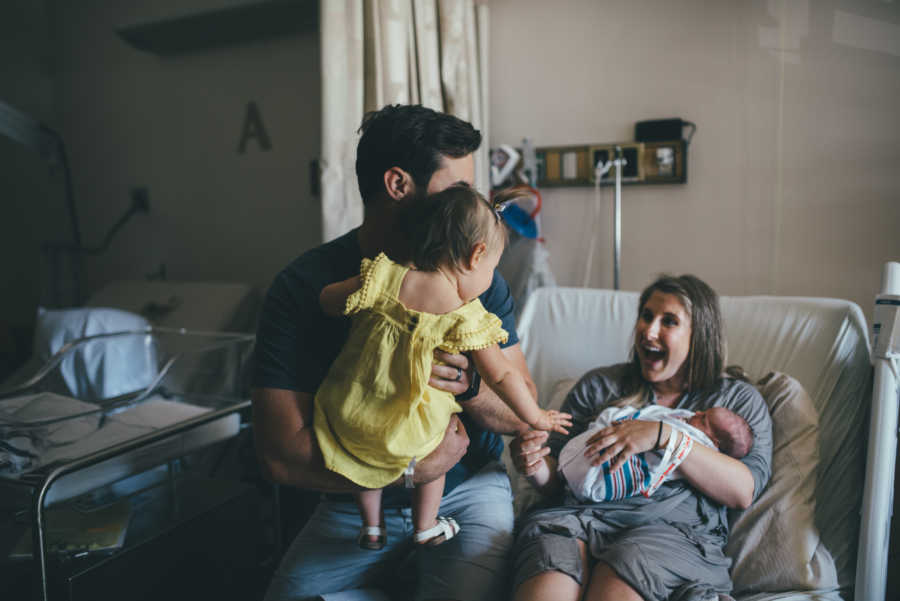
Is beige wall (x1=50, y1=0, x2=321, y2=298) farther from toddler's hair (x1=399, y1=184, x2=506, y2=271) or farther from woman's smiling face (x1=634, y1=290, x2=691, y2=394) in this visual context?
toddler's hair (x1=399, y1=184, x2=506, y2=271)

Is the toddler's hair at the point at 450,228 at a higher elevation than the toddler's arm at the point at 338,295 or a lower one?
higher

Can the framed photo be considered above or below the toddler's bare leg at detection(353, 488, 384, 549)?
above

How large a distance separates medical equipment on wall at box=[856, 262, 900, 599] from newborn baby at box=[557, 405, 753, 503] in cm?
25

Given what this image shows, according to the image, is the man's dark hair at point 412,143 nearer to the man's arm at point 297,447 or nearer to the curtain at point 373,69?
the man's arm at point 297,447

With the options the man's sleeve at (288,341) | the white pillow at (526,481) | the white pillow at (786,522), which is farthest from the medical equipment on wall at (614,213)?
the man's sleeve at (288,341)

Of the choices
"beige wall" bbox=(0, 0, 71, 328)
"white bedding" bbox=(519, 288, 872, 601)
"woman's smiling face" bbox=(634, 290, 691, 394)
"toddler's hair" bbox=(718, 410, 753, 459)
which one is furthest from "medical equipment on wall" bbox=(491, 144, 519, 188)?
"beige wall" bbox=(0, 0, 71, 328)

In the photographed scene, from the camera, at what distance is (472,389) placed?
113 centimetres

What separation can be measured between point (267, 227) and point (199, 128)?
71 centimetres

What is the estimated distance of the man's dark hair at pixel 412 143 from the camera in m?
1.10

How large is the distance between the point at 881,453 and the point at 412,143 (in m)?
1.17

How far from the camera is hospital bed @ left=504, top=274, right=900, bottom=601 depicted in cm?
126

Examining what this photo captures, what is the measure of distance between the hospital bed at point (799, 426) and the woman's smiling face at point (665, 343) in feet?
0.81

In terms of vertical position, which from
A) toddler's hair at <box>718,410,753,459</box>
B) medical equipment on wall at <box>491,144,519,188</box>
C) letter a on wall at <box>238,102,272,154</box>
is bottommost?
toddler's hair at <box>718,410,753,459</box>

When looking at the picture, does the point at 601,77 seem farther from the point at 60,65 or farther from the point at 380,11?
the point at 60,65
